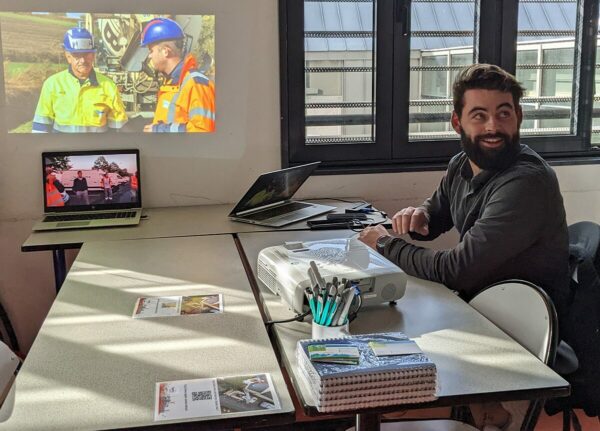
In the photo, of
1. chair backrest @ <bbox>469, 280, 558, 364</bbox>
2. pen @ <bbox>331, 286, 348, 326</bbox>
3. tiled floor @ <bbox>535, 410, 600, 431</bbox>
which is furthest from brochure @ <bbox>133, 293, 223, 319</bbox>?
tiled floor @ <bbox>535, 410, 600, 431</bbox>

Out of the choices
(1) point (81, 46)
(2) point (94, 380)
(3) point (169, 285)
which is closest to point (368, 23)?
(1) point (81, 46)

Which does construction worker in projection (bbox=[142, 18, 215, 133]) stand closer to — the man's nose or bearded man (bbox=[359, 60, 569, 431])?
bearded man (bbox=[359, 60, 569, 431])

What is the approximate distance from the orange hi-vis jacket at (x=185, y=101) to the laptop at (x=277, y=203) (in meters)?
0.51

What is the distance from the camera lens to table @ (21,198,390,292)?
263 cm

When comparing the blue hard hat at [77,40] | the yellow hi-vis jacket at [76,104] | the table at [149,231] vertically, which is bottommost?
the table at [149,231]

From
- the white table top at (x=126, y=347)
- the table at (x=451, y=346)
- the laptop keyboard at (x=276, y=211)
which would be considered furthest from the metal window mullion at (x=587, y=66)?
the white table top at (x=126, y=347)

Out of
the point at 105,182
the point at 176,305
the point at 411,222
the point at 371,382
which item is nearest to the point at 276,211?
the point at 411,222

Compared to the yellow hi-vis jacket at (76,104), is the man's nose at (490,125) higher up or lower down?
lower down

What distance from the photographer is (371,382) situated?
1345 millimetres

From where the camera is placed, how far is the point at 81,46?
3123 mm

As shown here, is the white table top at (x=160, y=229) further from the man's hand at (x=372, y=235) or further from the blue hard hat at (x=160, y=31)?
the blue hard hat at (x=160, y=31)

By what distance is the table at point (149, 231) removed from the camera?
8.64 ft

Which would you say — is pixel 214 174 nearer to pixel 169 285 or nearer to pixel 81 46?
pixel 81 46

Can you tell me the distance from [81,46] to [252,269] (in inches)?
59.7
